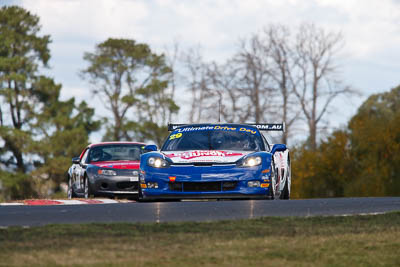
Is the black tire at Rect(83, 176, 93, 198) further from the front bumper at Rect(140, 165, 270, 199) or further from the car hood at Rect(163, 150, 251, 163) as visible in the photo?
Answer: the front bumper at Rect(140, 165, 270, 199)

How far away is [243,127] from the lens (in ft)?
54.1

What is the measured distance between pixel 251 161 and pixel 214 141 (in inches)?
49.0

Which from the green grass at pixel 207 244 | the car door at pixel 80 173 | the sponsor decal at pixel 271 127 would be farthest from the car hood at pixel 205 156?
the car door at pixel 80 173

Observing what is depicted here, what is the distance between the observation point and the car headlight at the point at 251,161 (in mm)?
14777

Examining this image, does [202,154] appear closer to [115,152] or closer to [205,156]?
[205,156]

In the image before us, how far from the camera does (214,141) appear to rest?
1587 cm

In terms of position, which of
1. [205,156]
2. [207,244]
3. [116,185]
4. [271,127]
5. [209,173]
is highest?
[271,127]

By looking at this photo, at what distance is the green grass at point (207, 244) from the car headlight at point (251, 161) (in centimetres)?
441

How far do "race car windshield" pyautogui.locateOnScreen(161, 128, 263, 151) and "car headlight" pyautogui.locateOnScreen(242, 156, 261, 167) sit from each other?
75 cm

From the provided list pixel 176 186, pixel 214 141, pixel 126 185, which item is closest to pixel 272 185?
pixel 214 141

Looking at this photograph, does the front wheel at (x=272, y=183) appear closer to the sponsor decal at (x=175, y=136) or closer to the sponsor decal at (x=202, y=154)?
the sponsor decal at (x=202, y=154)

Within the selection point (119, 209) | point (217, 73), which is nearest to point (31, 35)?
point (217, 73)

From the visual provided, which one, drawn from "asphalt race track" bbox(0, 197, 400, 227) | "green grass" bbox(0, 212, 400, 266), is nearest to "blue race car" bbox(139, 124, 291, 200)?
"asphalt race track" bbox(0, 197, 400, 227)

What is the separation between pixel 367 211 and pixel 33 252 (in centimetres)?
628
